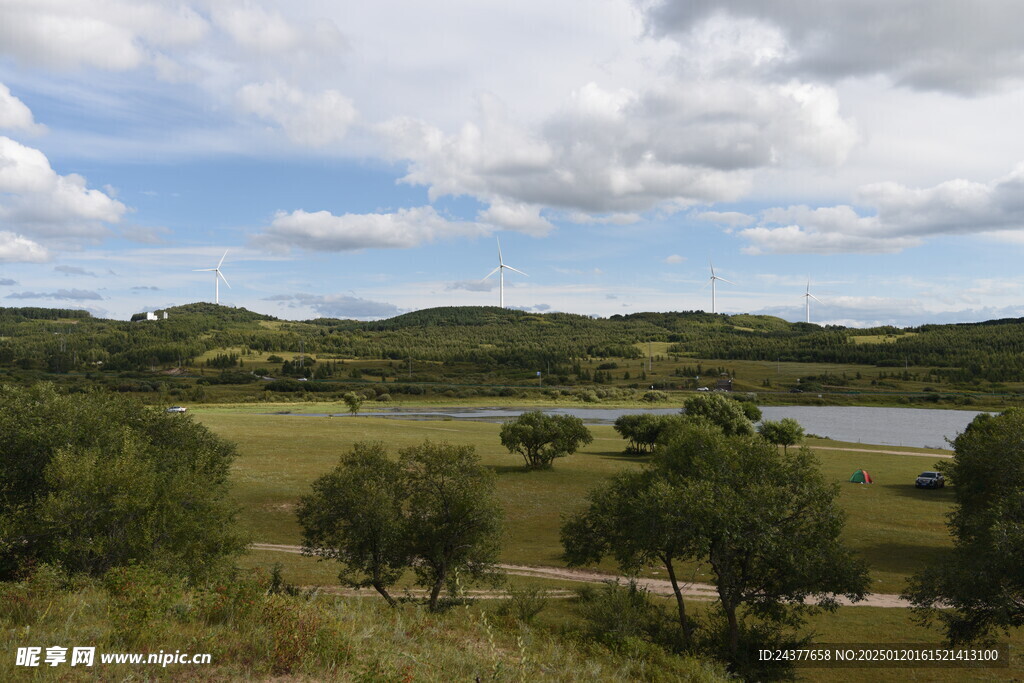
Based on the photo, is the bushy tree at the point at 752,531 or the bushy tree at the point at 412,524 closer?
the bushy tree at the point at 752,531

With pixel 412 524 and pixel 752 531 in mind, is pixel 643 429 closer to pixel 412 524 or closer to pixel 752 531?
pixel 412 524

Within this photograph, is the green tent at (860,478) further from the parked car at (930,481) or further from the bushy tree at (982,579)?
the bushy tree at (982,579)

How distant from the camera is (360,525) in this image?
31703 millimetres

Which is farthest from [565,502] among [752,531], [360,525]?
[752,531]

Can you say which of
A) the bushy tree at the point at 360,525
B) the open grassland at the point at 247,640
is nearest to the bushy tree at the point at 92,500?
the bushy tree at the point at 360,525

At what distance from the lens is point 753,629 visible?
3022 cm

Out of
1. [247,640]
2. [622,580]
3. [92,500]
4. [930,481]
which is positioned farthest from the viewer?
[930,481]

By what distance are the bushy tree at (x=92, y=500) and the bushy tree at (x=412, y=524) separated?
5.53 m

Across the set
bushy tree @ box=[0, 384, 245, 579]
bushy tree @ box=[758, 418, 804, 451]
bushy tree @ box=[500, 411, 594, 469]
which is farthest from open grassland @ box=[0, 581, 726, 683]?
bushy tree @ box=[758, 418, 804, 451]

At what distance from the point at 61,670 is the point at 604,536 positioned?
88.0ft

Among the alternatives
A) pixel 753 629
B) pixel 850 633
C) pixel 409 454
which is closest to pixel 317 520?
pixel 409 454

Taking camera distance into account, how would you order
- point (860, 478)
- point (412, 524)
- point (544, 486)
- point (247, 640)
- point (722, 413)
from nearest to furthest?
point (247, 640) < point (412, 524) < point (544, 486) < point (860, 478) < point (722, 413)

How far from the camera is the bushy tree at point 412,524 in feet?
105

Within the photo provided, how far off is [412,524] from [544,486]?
38560mm
